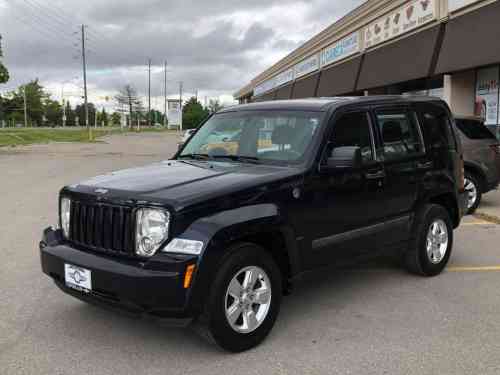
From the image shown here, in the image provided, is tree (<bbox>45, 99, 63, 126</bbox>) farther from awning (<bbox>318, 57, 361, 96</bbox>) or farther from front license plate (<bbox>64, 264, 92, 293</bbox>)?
front license plate (<bbox>64, 264, 92, 293</bbox>)

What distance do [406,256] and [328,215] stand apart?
1.57 m

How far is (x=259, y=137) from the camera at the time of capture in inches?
185

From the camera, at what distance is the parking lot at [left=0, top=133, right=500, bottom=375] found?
11.7 ft

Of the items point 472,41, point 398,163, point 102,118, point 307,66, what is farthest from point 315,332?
point 102,118

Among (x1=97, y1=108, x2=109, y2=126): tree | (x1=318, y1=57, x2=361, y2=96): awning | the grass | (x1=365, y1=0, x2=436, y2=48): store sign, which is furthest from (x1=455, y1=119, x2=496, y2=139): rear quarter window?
(x1=97, y1=108, x2=109, y2=126): tree

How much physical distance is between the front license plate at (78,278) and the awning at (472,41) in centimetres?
1126

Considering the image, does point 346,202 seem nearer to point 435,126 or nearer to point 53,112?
point 435,126

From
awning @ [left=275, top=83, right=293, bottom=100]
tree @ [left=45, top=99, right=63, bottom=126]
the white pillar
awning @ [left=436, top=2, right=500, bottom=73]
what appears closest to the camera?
awning @ [left=436, top=2, right=500, bottom=73]

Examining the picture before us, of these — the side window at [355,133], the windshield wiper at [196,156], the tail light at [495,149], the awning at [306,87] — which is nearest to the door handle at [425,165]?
the side window at [355,133]

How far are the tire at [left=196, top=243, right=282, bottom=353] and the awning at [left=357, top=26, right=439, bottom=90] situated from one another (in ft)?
41.8

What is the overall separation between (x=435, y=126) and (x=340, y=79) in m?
17.4

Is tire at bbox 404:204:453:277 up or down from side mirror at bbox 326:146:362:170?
down

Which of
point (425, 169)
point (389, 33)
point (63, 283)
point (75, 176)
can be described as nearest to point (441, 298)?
point (425, 169)

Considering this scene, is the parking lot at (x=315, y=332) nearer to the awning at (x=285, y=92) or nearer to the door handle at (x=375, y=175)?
the door handle at (x=375, y=175)
